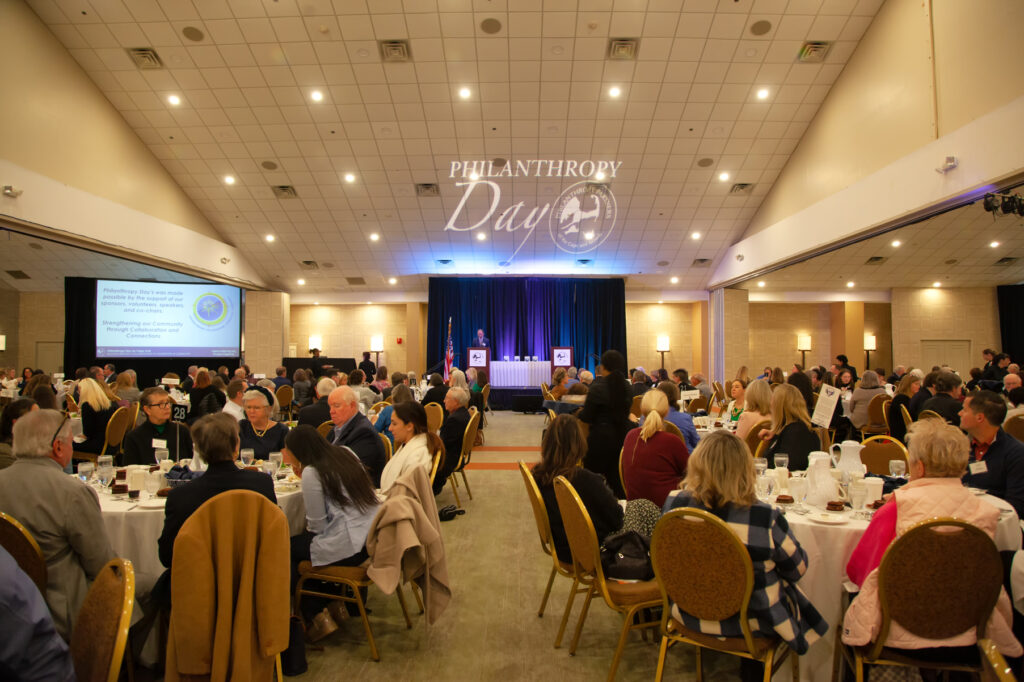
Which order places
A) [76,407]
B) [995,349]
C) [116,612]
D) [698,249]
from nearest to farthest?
[116,612]
[76,407]
[995,349]
[698,249]

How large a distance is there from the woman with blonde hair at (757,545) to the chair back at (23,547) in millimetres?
2297

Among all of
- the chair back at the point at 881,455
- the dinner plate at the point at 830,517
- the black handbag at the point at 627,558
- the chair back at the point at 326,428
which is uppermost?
the chair back at the point at 326,428

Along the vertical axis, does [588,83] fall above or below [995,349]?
above

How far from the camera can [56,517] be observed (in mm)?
2205

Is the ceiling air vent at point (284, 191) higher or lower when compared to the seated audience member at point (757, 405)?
higher

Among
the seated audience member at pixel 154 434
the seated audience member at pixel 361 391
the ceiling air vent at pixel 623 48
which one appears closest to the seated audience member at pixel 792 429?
the seated audience member at pixel 154 434

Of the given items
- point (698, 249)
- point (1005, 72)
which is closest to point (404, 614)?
point (1005, 72)

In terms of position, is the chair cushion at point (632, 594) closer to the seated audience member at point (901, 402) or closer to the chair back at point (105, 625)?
the chair back at point (105, 625)

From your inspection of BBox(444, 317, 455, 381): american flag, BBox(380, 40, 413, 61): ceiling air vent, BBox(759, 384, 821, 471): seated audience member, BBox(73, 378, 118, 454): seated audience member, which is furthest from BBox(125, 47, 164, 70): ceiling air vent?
BBox(759, 384, 821, 471): seated audience member

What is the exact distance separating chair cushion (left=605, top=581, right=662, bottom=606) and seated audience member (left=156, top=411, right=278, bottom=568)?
61.3 inches

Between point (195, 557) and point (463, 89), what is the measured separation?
8662 mm

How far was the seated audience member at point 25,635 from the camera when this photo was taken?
1231mm

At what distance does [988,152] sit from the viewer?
6.05 m

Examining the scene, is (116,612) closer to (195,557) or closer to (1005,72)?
(195,557)
